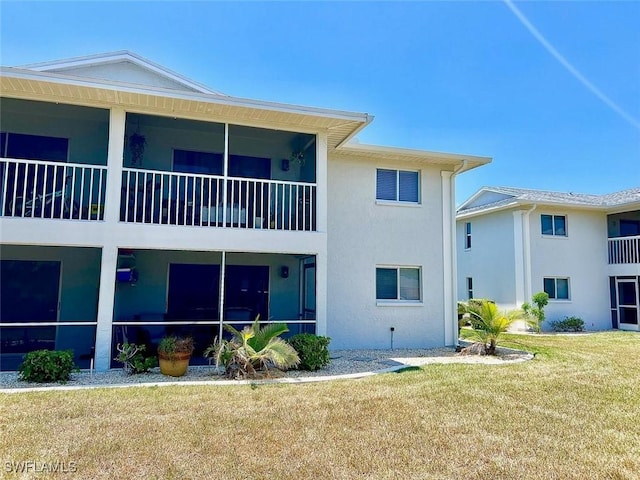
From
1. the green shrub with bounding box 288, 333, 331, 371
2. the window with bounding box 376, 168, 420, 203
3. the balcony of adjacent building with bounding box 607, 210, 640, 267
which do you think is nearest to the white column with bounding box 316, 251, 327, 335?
the green shrub with bounding box 288, 333, 331, 371

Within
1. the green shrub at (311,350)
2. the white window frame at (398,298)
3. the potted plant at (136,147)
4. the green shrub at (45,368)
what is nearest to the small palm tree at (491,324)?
the white window frame at (398,298)

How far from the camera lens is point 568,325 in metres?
17.8

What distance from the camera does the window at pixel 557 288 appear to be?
60.7ft

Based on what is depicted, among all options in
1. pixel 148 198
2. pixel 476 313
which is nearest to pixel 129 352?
pixel 148 198

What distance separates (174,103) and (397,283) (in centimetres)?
757

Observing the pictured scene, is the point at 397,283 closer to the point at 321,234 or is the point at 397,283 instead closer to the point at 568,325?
the point at 321,234

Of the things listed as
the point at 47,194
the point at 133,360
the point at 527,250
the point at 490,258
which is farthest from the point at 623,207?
the point at 47,194

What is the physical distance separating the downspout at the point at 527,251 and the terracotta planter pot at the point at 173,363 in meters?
14.4

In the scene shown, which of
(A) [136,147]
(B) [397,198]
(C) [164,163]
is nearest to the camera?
(A) [136,147]

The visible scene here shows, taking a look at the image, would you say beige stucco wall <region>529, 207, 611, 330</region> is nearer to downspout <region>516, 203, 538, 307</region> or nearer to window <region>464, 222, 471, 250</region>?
downspout <region>516, 203, 538, 307</region>

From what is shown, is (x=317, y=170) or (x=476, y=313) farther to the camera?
(x=476, y=313)

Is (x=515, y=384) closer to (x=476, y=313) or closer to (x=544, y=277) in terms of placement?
(x=476, y=313)

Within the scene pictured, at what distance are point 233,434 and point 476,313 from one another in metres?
8.24

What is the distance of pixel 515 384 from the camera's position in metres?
7.76
